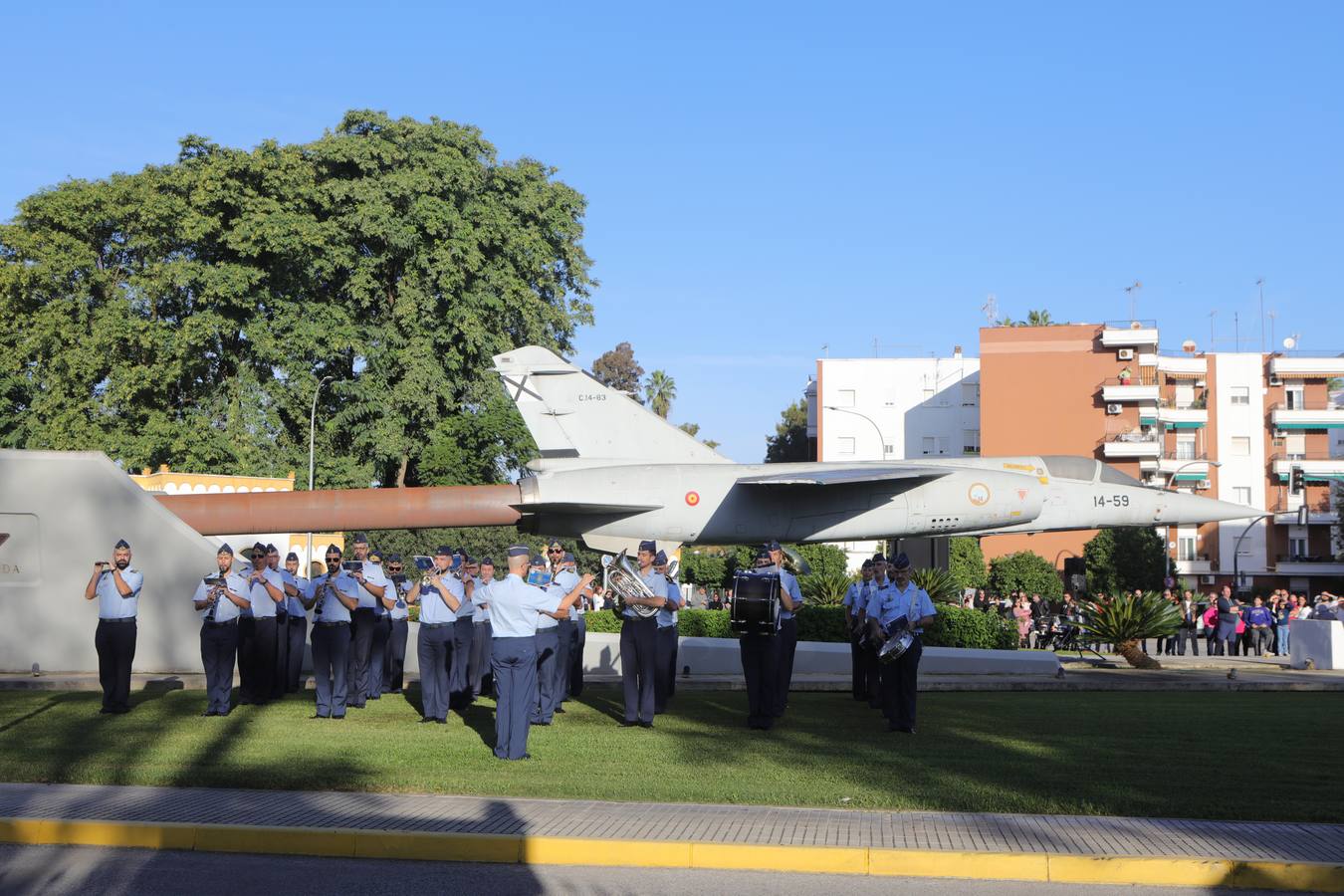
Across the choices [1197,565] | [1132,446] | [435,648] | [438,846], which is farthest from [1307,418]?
[438,846]

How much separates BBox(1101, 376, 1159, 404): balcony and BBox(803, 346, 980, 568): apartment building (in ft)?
33.5

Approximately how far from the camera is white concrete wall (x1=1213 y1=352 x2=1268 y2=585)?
229 feet

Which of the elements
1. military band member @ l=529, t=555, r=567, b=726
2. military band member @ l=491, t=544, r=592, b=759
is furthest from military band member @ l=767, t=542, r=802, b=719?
military band member @ l=491, t=544, r=592, b=759

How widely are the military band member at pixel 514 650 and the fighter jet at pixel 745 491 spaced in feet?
30.9

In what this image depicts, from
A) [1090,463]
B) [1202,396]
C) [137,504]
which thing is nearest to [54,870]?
[137,504]

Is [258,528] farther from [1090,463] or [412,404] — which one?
[412,404]

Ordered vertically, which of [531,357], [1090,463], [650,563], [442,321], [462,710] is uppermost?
[442,321]

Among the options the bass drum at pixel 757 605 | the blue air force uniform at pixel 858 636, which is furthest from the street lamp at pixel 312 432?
the bass drum at pixel 757 605

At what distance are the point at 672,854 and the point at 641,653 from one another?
5.69 meters

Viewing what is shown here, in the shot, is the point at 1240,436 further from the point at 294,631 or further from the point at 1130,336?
the point at 294,631

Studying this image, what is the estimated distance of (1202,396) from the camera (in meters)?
71.6

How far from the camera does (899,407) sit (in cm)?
8044

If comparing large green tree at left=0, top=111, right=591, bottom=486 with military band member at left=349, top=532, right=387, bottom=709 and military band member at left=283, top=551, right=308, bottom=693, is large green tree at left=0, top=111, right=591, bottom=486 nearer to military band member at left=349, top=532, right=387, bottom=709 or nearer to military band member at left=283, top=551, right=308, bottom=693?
military band member at left=283, top=551, right=308, bottom=693

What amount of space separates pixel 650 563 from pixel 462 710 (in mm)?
3211
